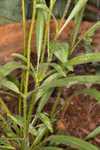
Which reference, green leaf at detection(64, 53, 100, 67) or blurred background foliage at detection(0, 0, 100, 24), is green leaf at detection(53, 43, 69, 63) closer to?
green leaf at detection(64, 53, 100, 67)

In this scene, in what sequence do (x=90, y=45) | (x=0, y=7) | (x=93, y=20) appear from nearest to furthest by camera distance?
(x=0, y=7)
(x=90, y=45)
(x=93, y=20)

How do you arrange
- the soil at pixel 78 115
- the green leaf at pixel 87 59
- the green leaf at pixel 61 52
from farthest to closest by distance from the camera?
the soil at pixel 78 115
the green leaf at pixel 61 52
the green leaf at pixel 87 59

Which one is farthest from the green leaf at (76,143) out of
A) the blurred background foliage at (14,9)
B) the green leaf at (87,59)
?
the blurred background foliage at (14,9)

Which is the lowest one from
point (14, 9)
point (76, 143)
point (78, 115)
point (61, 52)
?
point (78, 115)

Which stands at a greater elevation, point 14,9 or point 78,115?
point 14,9

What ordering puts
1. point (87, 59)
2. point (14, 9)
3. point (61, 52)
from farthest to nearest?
point (14, 9) < point (61, 52) < point (87, 59)

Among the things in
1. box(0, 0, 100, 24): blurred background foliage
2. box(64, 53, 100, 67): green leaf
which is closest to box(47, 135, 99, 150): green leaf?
box(64, 53, 100, 67): green leaf

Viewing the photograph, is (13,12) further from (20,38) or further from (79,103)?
(79,103)

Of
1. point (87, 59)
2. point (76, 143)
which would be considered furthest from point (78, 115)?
point (87, 59)

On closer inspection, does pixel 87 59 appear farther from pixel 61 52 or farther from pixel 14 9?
pixel 14 9

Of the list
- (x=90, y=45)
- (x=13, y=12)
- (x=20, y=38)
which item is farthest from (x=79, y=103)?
(x=13, y=12)

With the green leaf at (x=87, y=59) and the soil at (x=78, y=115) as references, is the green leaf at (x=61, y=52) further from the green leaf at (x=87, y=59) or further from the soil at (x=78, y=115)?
the soil at (x=78, y=115)
